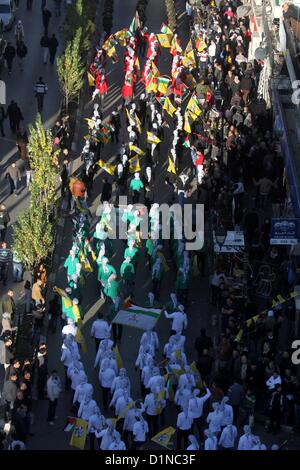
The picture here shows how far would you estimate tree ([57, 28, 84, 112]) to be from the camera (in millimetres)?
51938

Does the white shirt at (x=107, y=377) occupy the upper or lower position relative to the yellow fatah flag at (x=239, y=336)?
lower

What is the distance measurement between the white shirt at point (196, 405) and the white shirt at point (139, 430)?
1.22 m

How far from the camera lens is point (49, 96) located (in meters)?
55.7

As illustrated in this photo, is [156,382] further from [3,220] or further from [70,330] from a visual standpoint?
[3,220]

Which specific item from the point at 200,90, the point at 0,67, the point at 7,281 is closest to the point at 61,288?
the point at 7,281

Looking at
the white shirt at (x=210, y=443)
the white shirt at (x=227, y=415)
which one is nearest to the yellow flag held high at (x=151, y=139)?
the white shirt at (x=227, y=415)

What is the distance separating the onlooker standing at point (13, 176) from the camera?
46.9 meters

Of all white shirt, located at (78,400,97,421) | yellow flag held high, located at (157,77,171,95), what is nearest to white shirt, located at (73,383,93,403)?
white shirt, located at (78,400,97,421)

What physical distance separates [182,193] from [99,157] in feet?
16.6

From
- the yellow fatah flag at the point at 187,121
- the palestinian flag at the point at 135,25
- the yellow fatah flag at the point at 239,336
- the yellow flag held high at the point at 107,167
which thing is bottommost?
the yellow fatah flag at the point at 239,336

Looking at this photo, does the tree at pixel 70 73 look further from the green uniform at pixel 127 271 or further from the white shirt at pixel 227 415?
the white shirt at pixel 227 415

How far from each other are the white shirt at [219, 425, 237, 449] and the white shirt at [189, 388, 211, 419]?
3.75 feet

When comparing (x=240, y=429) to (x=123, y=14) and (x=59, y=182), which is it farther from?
(x=123, y=14)

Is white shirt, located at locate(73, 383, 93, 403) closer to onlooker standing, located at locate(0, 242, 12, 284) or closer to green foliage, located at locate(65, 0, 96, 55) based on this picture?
onlooker standing, located at locate(0, 242, 12, 284)
